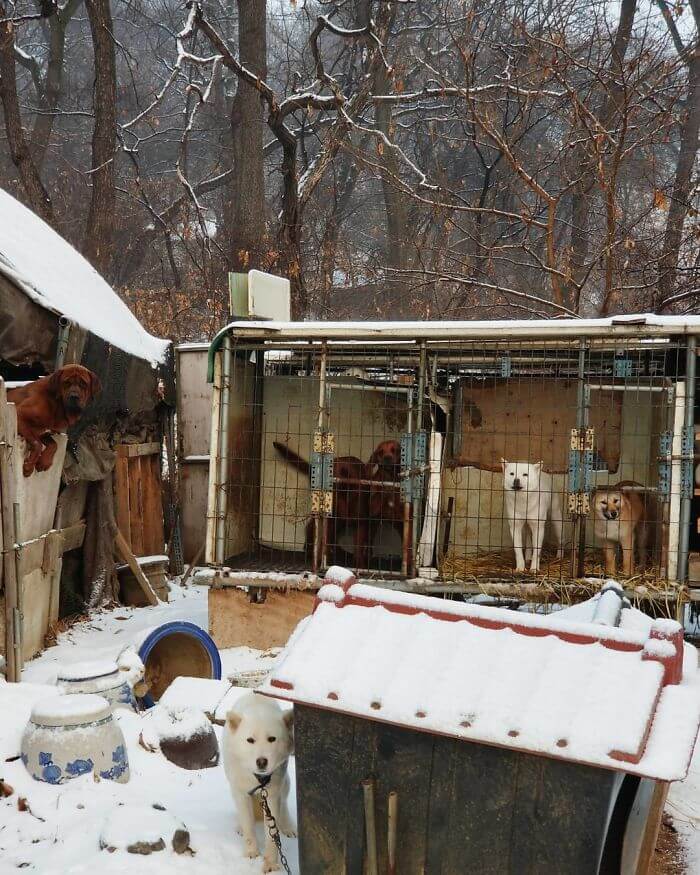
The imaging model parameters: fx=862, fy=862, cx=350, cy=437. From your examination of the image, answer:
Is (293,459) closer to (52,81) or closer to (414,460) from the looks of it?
(414,460)

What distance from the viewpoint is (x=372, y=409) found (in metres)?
8.67

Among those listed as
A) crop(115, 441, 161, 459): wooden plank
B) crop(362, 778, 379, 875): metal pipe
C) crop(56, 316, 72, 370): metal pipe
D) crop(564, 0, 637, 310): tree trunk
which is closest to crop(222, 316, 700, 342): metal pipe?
crop(56, 316, 72, 370): metal pipe

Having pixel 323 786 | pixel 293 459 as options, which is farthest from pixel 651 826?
pixel 293 459

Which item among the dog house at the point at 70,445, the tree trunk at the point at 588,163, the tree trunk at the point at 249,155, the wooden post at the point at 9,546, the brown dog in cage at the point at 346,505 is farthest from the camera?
the tree trunk at the point at 249,155

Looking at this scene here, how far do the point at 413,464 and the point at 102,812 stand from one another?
4090mm

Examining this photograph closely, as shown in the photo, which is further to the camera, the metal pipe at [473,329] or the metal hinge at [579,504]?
the metal hinge at [579,504]

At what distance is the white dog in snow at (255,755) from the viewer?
331 cm

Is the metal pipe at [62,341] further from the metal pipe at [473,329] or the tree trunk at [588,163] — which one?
the tree trunk at [588,163]

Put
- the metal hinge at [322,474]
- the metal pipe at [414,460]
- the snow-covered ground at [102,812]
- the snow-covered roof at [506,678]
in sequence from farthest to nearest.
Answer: the metal hinge at [322,474] < the metal pipe at [414,460] < the snow-covered ground at [102,812] < the snow-covered roof at [506,678]

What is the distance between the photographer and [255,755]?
10.8ft

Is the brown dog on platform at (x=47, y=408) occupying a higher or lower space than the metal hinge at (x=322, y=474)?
higher

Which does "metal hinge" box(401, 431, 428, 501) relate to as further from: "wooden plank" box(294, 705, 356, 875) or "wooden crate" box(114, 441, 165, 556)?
"wooden plank" box(294, 705, 356, 875)

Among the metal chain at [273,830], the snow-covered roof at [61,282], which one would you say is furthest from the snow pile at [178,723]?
the snow-covered roof at [61,282]

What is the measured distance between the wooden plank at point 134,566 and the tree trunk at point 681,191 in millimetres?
6647
